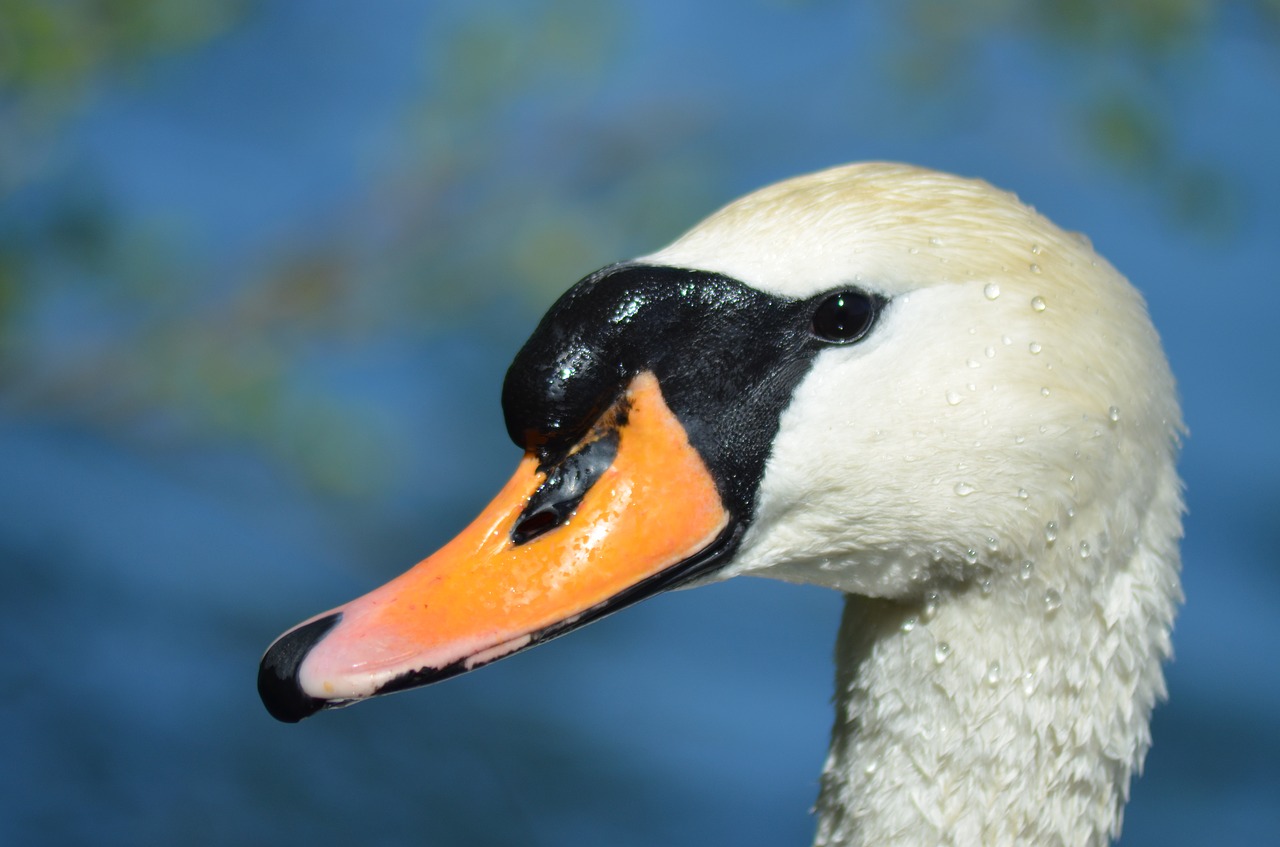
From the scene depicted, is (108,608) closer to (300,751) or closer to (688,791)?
(300,751)

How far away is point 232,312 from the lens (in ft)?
14.2

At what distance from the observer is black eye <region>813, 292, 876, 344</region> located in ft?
3.92

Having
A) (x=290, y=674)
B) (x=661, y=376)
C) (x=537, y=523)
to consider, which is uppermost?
(x=661, y=376)

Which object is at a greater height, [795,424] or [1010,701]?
[795,424]

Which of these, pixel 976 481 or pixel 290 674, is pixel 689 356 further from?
pixel 290 674

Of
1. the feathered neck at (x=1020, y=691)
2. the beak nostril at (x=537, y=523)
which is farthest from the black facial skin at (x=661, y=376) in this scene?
the feathered neck at (x=1020, y=691)

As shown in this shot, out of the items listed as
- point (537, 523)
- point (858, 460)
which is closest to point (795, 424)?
point (858, 460)

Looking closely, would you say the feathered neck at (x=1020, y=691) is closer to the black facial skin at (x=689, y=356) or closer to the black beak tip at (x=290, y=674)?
the black facial skin at (x=689, y=356)

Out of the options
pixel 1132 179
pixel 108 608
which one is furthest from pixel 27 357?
pixel 1132 179

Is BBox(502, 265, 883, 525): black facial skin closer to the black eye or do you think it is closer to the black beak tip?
the black eye

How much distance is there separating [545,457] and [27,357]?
3584mm

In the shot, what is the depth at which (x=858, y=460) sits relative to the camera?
1218mm

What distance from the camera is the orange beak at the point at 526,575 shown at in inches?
44.6

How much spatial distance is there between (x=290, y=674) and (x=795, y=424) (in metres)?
0.43
